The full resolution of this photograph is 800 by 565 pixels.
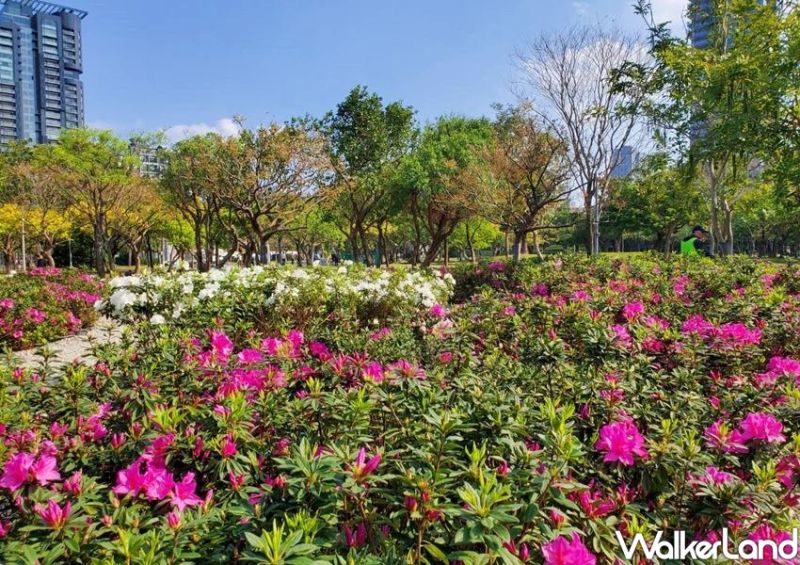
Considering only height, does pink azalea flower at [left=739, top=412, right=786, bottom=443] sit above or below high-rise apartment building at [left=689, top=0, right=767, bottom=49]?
below

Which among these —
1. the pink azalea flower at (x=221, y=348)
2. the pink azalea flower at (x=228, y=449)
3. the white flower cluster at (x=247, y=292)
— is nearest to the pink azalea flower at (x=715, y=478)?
the pink azalea flower at (x=228, y=449)

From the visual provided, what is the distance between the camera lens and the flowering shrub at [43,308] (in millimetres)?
7734

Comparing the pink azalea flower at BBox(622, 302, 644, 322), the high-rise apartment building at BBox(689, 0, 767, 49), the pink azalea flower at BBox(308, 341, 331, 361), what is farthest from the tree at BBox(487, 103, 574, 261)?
the pink azalea flower at BBox(308, 341, 331, 361)

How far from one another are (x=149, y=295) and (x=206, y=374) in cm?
420

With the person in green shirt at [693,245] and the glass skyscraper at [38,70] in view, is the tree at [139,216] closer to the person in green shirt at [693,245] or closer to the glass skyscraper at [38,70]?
the person in green shirt at [693,245]

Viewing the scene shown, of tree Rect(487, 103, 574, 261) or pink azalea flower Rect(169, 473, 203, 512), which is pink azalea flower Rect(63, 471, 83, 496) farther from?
tree Rect(487, 103, 574, 261)

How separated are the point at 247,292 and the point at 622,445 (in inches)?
195

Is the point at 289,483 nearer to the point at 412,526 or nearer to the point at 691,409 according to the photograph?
the point at 412,526

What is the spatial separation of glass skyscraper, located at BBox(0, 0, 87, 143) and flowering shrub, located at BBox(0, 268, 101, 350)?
11970cm

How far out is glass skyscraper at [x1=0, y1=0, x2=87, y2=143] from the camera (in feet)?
349

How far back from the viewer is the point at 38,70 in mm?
112188

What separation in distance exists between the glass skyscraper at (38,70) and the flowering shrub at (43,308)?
120m

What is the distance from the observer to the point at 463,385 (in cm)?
218

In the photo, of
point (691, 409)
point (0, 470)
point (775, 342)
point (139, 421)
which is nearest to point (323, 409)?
point (139, 421)
